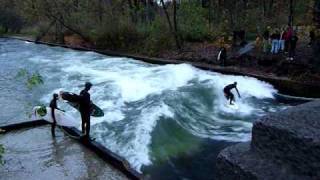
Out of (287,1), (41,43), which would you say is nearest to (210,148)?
(287,1)

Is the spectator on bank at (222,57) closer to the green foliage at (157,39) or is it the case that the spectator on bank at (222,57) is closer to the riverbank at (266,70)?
the riverbank at (266,70)

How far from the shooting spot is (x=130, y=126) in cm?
1377

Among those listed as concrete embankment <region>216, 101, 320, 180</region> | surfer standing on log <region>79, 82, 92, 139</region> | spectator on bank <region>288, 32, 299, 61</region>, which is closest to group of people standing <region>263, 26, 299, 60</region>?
spectator on bank <region>288, 32, 299, 61</region>

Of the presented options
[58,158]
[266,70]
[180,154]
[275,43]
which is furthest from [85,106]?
[275,43]

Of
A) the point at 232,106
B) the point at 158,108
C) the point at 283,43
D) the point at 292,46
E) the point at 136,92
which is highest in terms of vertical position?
the point at 283,43

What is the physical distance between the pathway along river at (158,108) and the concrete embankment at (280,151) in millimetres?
7174

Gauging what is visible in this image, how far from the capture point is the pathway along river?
37.9 feet

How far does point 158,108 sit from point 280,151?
42.7ft

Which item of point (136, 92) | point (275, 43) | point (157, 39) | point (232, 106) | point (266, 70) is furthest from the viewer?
point (157, 39)

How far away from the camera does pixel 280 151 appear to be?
2744 millimetres

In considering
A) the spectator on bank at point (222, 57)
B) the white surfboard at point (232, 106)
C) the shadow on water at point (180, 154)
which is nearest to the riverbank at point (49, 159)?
the shadow on water at point (180, 154)

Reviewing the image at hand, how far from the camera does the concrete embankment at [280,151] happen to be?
8.54 feet

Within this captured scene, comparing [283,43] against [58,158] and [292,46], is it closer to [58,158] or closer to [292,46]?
[292,46]

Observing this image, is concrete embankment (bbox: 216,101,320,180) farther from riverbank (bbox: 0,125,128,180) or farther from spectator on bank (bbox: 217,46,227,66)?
spectator on bank (bbox: 217,46,227,66)
